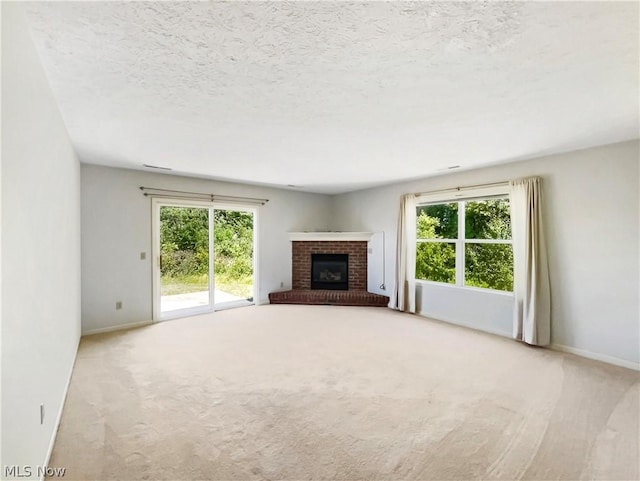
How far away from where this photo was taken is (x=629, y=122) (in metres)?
2.60

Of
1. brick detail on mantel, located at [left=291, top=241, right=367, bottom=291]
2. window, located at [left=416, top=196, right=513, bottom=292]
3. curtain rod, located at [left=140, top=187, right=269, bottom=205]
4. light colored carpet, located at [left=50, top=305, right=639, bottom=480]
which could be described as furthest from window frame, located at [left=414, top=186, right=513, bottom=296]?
curtain rod, located at [left=140, top=187, right=269, bottom=205]

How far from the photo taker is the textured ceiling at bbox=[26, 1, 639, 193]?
4.39 feet

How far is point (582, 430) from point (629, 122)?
2519 mm

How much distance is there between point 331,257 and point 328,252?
14cm

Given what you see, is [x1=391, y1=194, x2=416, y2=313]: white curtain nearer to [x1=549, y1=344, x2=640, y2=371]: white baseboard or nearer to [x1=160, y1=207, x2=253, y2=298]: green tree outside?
[x1=549, y1=344, x2=640, y2=371]: white baseboard

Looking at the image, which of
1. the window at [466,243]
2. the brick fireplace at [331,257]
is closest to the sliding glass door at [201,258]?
the brick fireplace at [331,257]

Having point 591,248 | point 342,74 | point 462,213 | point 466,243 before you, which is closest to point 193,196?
point 342,74

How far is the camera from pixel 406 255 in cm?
521

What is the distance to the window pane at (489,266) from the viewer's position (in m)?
4.18

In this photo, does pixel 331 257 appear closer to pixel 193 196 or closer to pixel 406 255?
pixel 406 255

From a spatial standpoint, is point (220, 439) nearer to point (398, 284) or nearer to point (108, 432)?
point (108, 432)

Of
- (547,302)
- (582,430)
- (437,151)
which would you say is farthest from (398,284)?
(582,430)

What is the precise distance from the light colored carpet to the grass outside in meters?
1.20

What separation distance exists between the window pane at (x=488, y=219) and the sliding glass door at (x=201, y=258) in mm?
3780
